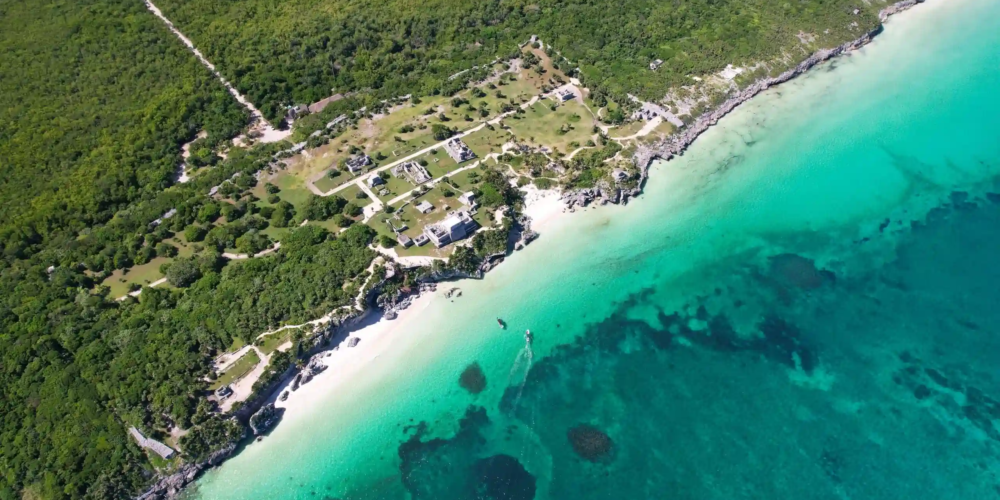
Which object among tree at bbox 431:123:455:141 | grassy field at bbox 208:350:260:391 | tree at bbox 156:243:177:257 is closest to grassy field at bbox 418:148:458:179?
tree at bbox 431:123:455:141

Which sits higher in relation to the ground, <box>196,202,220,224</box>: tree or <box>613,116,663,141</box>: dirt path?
<box>613,116,663,141</box>: dirt path

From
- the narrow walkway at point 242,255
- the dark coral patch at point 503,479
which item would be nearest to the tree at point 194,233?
the narrow walkway at point 242,255

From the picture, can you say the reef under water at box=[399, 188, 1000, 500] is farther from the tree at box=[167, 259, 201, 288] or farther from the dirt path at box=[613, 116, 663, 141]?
the tree at box=[167, 259, 201, 288]

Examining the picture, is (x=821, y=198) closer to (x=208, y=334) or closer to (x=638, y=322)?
(x=638, y=322)

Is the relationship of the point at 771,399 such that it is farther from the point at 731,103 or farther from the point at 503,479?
the point at 731,103

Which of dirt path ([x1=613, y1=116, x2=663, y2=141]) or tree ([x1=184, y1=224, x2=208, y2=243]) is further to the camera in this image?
dirt path ([x1=613, y1=116, x2=663, y2=141])

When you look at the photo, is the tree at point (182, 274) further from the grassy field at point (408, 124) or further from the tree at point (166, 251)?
the grassy field at point (408, 124)
